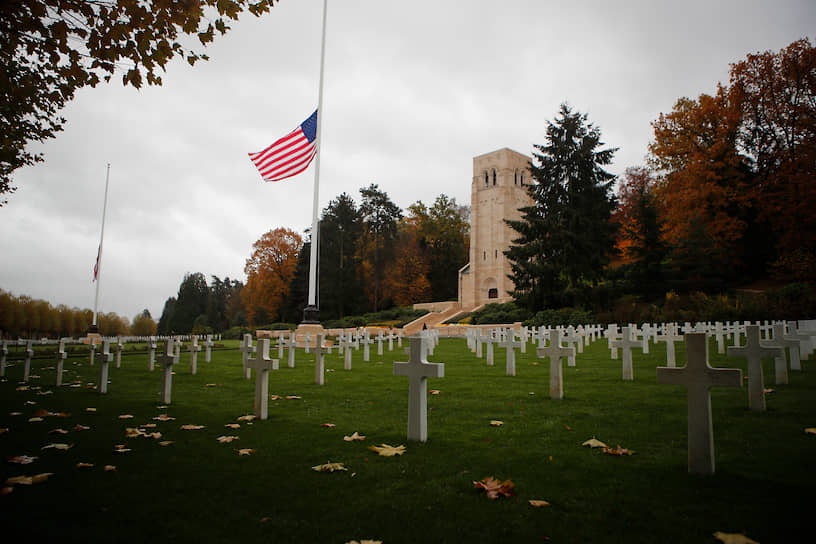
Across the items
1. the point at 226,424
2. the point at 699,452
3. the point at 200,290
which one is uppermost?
the point at 200,290

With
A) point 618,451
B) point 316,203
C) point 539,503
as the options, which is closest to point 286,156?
point 316,203

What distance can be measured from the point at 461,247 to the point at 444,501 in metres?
61.1

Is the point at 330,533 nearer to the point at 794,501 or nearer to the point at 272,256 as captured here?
the point at 794,501

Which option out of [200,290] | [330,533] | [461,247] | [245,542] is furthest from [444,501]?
[200,290]

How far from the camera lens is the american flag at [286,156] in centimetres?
1838

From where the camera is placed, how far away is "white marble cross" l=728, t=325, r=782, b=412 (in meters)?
5.07

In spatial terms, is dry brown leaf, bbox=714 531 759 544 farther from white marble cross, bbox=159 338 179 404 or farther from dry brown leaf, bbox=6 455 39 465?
white marble cross, bbox=159 338 179 404

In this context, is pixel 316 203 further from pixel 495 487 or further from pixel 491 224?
pixel 491 224

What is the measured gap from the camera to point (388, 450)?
4.07 meters

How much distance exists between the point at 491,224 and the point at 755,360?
49908 millimetres

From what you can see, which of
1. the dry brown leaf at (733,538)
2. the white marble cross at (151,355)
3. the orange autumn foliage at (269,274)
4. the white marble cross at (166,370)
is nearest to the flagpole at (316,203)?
the white marble cross at (151,355)

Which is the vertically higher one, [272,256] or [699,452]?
[272,256]

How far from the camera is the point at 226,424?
17.9 ft

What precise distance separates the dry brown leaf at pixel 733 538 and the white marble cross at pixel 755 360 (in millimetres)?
3241
